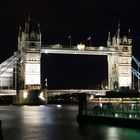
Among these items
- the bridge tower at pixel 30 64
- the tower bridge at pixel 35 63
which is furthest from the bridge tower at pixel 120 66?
the bridge tower at pixel 30 64

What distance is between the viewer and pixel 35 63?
11019 centimetres

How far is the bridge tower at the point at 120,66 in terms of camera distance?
11581 cm

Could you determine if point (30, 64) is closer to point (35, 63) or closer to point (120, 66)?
point (35, 63)

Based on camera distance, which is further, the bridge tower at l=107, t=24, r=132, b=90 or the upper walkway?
the bridge tower at l=107, t=24, r=132, b=90

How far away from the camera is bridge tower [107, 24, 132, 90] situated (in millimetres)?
115812

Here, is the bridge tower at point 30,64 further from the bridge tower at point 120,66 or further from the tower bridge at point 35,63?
the bridge tower at point 120,66

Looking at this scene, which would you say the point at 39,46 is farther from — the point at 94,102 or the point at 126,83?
the point at 94,102

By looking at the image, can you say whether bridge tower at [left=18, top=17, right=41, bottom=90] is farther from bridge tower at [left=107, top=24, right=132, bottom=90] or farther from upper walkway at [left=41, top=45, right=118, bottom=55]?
bridge tower at [left=107, top=24, right=132, bottom=90]

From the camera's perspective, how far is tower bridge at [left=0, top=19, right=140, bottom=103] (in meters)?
109

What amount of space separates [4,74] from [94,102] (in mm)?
61874

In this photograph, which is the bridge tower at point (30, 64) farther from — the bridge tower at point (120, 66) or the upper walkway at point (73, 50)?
the bridge tower at point (120, 66)

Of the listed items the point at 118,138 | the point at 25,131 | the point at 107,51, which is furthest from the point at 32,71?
the point at 118,138

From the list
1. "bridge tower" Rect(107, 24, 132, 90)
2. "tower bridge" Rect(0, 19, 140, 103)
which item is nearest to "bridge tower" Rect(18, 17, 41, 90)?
"tower bridge" Rect(0, 19, 140, 103)

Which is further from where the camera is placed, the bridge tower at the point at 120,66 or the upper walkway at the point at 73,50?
the bridge tower at the point at 120,66
